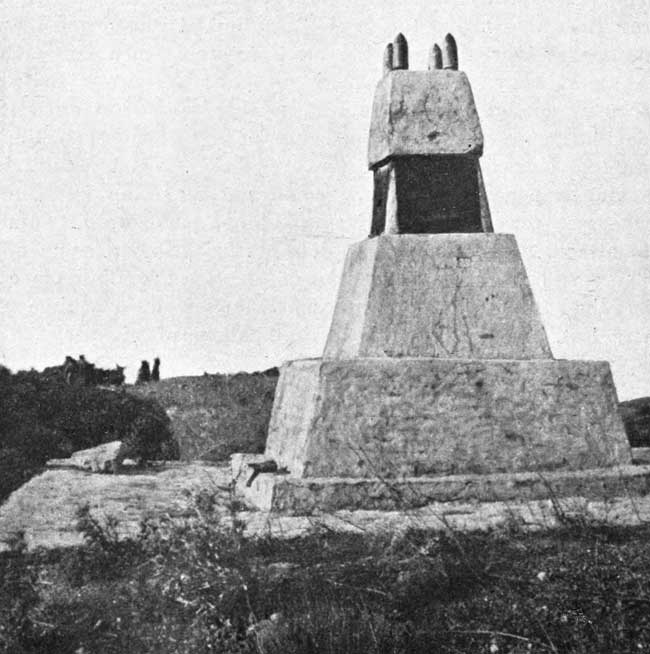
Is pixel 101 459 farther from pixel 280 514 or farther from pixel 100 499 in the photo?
pixel 280 514

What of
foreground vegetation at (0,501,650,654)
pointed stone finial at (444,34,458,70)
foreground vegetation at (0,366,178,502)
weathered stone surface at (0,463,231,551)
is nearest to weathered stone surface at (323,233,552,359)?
pointed stone finial at (444,34,458,70)

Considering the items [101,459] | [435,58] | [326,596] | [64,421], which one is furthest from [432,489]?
[64,421]

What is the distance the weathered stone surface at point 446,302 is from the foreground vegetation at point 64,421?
392cm

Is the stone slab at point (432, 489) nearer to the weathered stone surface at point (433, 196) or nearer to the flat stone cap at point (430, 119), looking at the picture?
the weathered stone surface at point (433, 196)

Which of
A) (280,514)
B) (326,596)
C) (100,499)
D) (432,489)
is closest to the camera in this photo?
(326,596)

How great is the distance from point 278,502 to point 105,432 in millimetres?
6343

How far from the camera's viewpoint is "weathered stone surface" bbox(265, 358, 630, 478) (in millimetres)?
5406

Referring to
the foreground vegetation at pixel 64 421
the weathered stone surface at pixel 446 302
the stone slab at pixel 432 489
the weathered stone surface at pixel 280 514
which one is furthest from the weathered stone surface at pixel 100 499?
the foreground vegetation at pixel 64 421

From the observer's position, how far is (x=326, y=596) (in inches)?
150

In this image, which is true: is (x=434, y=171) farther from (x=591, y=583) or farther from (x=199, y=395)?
(x=199, y=395)

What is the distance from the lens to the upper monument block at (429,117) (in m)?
6.17

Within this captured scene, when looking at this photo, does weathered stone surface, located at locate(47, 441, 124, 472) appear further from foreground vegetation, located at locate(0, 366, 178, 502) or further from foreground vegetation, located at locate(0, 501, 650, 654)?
foreground vegetation, located at locate(0, 501, 650, 654)

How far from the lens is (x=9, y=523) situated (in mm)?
5148

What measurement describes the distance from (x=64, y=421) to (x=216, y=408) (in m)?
2.28
